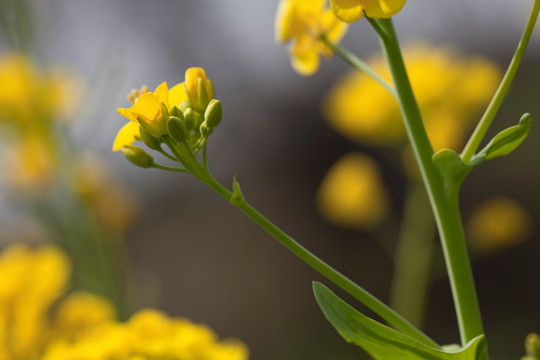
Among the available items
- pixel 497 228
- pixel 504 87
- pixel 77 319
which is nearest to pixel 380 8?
pixel 504 87

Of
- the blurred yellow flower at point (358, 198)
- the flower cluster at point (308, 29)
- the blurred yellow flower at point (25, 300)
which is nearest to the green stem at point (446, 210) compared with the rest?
the flower cluster at point (308, 29)

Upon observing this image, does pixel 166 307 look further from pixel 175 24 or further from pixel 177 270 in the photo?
pixel 175 24

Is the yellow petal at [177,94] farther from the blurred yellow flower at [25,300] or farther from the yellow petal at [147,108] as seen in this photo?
the blurred yellow flower at [25,300]

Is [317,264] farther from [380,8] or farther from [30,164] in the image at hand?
[30,164]

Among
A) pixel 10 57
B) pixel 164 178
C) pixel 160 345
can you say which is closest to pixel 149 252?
pixel 164 178

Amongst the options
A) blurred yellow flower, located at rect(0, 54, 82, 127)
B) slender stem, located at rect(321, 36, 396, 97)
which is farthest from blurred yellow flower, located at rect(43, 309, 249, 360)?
blurred yellow flower, located at rect(0, 54, 82, 127)

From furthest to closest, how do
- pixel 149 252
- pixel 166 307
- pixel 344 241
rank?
pixel 149 252 < pixel 166 307 < pixel 344 241

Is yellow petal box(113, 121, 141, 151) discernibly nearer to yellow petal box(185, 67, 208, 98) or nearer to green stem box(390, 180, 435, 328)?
yellow petal box(185, 67, 208, 98)
